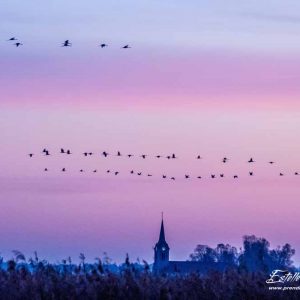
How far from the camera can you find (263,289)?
104 ft

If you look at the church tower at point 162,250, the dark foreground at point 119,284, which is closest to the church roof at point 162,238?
the church tower at point 162,250

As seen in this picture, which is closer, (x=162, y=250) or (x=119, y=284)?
(x=119, y=284)

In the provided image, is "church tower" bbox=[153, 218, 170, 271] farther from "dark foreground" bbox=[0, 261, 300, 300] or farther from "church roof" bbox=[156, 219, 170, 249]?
"dark foreground" bbox=[0, 261, 300, 300]

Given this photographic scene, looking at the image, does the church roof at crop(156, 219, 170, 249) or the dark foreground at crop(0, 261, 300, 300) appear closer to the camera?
the dark foreground at crop(0, 261, 300, 300)

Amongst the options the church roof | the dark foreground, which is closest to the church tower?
the church roof

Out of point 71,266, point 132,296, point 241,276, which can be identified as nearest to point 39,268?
point 71,266

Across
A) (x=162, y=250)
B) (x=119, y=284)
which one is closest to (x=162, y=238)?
(x=162, y=250)

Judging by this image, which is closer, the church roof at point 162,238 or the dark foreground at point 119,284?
the dark foreground at point 119,284

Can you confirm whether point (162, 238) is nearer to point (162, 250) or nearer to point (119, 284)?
point (162, 250)

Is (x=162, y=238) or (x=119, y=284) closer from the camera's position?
(x=119, y=284)

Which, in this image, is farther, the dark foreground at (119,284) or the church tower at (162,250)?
the church tower at (162,250)

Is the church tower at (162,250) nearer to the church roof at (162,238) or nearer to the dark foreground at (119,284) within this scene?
the church roof at (162,238)

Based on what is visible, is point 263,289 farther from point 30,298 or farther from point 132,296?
point 30,298

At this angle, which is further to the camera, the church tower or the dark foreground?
the church tower
